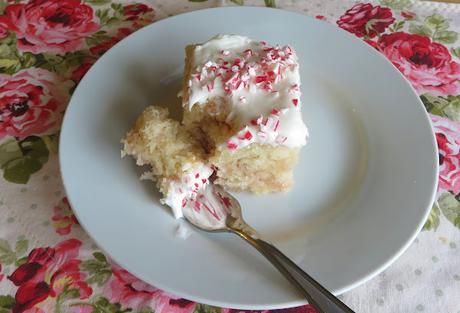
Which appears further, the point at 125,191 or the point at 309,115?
the point at 309,115

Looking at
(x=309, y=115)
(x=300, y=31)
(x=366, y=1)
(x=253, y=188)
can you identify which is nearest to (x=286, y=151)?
(x=253, y=188)

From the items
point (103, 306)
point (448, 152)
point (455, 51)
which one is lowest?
point (103, 306)

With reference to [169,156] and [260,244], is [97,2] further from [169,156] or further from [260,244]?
[260,244]

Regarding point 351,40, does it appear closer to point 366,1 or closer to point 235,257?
point 366,1

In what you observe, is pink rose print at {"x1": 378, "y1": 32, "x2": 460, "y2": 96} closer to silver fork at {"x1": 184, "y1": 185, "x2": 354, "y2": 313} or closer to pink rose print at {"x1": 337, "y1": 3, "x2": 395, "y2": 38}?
pink rose print at {"x1": 337, "y1": 3, "x2": 395, "y2": 38}

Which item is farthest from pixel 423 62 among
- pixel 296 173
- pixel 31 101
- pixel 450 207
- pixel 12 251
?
pixel 12 251

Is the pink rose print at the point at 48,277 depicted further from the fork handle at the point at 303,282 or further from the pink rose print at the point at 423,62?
the pink rose print at the point at 423,62

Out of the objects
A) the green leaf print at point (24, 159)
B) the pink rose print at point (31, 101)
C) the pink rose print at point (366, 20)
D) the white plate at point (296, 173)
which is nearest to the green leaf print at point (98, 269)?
the white plate at point (296, 173)
